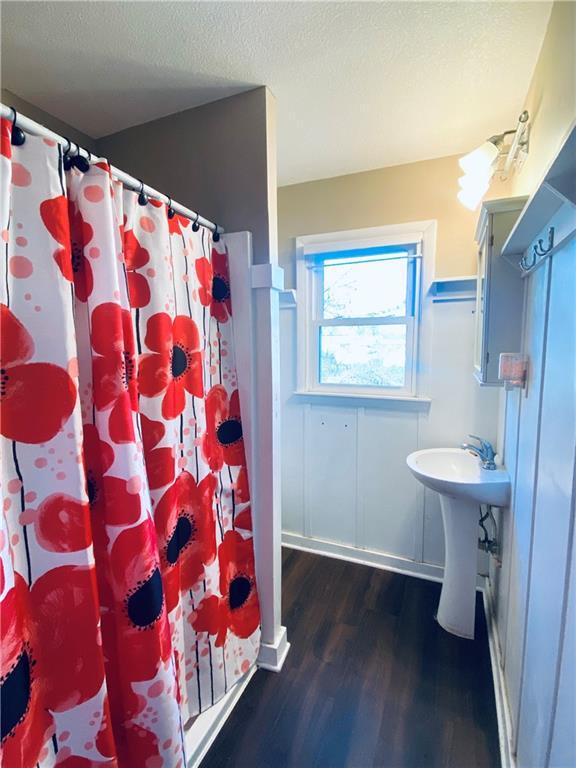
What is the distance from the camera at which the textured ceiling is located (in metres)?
1.02

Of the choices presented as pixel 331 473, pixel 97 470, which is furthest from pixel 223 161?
pixel 331 473

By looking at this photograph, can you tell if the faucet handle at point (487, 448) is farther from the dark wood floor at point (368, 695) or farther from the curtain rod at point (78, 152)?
the curtain rod at point (78, 152)

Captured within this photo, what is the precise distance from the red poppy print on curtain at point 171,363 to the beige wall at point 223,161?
47cm

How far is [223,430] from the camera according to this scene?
1360mm

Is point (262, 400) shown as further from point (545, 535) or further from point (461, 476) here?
point (461, 476)

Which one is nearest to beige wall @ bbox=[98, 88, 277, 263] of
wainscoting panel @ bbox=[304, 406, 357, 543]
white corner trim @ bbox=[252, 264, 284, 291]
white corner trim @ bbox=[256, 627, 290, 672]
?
white corner trim @ bbox=[252, 264, 284, 291]

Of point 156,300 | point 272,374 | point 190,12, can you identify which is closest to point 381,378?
point 272,374

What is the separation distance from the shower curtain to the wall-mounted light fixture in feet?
3.99

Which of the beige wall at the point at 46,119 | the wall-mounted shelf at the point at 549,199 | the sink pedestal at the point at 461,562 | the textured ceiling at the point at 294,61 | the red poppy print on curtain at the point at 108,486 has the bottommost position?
the sink pedestal at the point at 461,562

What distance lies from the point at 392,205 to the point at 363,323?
0.68 m

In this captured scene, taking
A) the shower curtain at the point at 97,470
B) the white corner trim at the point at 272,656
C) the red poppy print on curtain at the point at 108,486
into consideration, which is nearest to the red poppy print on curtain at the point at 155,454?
the shower curtain at the point at 97,470

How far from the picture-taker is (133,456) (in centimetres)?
86

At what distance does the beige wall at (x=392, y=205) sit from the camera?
181 centimetres

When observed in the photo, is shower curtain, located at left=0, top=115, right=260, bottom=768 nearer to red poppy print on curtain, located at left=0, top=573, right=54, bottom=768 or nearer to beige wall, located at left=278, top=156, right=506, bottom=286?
red poppy print on curtain, located at left=0, top=573, right=54, bottom=768
